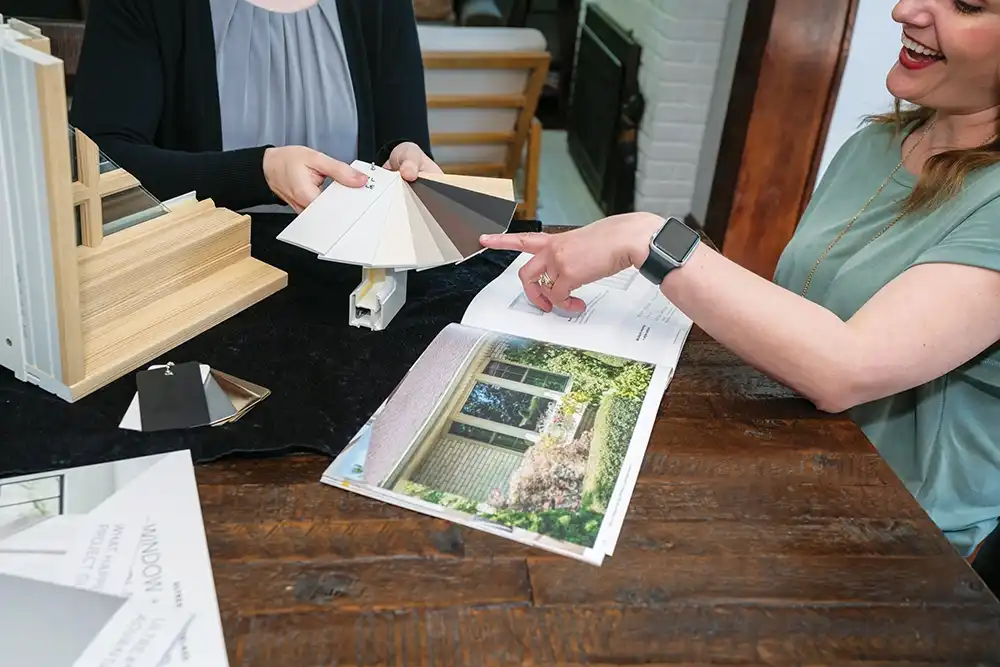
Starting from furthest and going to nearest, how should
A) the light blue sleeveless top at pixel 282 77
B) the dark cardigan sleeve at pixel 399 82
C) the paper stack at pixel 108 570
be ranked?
the dark cardigan sleeve at pixel 399 82 → the light blue sleeveless top at pixel 282 77 → the paper stack at pixel 108 570

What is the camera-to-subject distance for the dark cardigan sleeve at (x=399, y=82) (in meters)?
1.49

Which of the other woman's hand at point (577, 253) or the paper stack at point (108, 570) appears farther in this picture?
the other woman's hand at point (577, 253)

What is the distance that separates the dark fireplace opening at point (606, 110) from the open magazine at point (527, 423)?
86.5 inches

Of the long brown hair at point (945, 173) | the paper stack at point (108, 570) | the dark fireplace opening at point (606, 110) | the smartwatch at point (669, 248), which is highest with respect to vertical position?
the long brown hair at point (945, 173)

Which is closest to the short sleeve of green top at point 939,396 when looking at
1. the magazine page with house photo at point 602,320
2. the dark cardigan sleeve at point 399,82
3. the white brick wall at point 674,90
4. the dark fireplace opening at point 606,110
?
the magazine page with house photo at point 602,320

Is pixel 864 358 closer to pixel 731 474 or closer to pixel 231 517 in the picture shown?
pixel 731 474

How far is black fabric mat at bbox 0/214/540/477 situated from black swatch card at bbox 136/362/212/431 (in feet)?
0.05

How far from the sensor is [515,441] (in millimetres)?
850

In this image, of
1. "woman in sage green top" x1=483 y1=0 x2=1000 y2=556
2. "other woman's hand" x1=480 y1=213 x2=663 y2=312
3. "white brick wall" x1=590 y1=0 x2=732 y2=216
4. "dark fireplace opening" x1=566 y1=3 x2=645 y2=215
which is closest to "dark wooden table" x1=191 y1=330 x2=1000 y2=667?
"woman in sage green top" x1=483 y1=0 x2=1000 y2=556

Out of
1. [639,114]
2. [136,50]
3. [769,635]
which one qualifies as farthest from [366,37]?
[639,114]

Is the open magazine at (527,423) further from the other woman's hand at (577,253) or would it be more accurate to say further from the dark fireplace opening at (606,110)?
the dark fireplace opening at (606,110)

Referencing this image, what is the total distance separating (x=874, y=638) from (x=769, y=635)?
0.28 ft

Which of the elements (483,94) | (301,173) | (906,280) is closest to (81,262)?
(301,173)

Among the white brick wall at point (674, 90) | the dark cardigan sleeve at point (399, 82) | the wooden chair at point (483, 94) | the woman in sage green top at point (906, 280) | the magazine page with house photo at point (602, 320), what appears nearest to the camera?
the woman in sage green top at point (906, 280)
